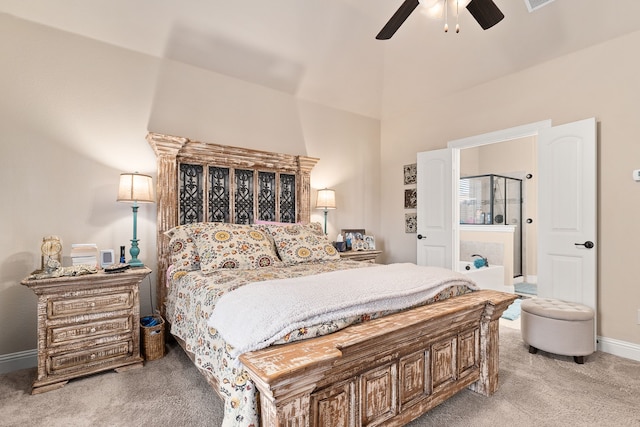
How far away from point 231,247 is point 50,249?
1267mm

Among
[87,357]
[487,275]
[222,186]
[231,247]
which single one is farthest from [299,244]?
[487,275]

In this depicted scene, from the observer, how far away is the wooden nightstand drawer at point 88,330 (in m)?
2.16

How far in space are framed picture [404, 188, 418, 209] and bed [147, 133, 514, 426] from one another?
1770mm

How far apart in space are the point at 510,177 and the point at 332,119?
3885mm

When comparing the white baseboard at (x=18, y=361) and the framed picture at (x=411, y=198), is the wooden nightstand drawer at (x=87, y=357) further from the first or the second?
the framed picture at (x=411, y=198)

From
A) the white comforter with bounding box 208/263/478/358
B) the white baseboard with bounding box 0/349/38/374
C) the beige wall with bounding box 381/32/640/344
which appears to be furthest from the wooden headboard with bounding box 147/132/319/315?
the beige wall with bounding box 381/32/640/344

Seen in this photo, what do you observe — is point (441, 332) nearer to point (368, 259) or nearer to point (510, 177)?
point (368, 259)

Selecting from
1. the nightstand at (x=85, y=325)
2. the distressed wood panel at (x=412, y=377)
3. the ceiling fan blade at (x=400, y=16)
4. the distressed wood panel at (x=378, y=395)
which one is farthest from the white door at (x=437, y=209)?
the nightstand at (x=85, y=325)

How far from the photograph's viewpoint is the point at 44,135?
2.58 meters

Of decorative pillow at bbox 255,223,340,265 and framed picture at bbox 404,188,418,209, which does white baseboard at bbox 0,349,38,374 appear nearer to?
decorative pillow at bbox 255,223,340,265

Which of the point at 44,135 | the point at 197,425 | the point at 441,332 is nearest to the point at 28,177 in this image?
the point at 44,135

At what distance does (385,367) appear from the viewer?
5.07 ft

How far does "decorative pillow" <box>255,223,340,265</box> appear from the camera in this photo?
283 centimetres

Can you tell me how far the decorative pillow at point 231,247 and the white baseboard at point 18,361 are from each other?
150 centimetres
